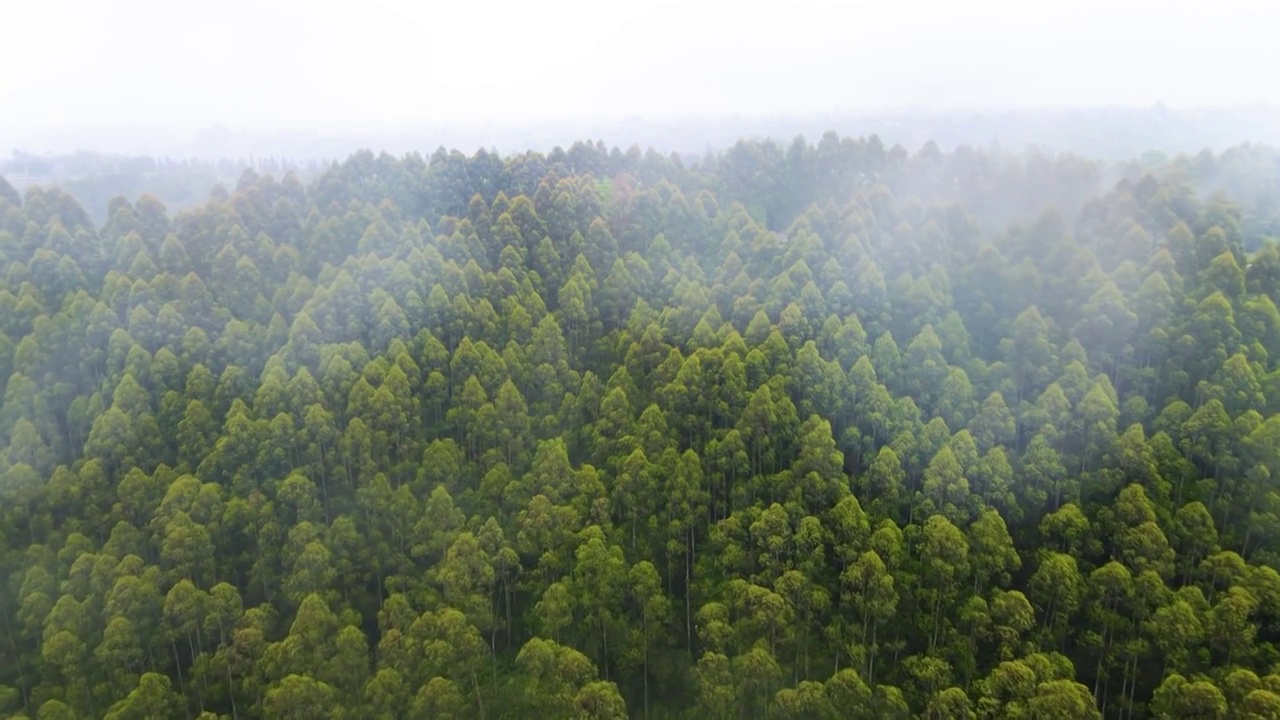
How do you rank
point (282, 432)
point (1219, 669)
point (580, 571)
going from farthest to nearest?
point (282, 432)
point (580, 571)
point (1219, 669)

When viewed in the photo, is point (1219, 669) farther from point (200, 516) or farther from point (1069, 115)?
point (1069, 115)

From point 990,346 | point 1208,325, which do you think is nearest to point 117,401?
point 990,346

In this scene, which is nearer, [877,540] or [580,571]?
[877,540]

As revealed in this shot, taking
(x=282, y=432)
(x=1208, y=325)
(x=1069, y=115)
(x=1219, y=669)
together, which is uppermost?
(x=1069, y=115)

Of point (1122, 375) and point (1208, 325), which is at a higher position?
point (1208, 325)

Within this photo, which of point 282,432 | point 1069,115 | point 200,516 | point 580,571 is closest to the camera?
point 580,571

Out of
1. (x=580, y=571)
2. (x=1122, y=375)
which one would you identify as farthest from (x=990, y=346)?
(x=580, y=571)
